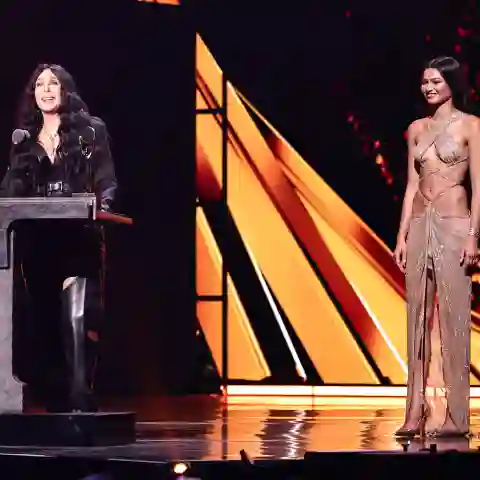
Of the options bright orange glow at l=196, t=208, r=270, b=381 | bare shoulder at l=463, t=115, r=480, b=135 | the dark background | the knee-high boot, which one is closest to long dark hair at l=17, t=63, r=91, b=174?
the knee-high boot

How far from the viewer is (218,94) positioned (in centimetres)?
919

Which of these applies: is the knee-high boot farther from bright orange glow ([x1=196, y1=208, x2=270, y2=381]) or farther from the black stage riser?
bright orange glow ([x1=196, y1=208, x2=270, y2=381])

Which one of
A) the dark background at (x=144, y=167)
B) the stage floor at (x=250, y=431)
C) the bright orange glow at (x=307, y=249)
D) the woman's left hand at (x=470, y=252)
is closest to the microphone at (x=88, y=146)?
the stage floor at (x=250, y=431)

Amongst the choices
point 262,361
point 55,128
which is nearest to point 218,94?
point 262,361

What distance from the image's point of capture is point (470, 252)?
5.81 meters

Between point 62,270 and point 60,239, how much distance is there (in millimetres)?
119

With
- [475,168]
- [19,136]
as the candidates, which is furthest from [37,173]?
[475,168]

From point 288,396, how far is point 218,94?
203 centimetres

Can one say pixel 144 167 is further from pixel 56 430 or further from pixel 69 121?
pixel 56 430

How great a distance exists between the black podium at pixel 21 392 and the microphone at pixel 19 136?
252 mm

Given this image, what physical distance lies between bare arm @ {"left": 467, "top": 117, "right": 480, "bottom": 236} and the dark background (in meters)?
3.55

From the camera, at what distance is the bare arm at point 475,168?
5766mm

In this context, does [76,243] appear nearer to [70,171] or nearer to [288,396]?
[70,171]

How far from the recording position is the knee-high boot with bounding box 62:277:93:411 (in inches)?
207
